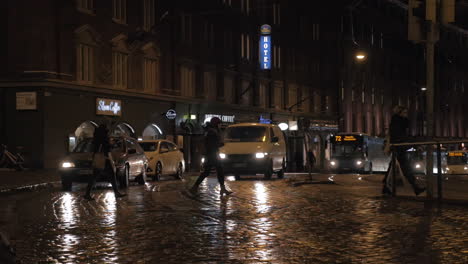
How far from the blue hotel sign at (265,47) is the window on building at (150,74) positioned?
12.4 m

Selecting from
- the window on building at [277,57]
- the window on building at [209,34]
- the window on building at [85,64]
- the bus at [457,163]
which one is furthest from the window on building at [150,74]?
the window on building at [277,57]

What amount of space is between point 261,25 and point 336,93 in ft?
55.8

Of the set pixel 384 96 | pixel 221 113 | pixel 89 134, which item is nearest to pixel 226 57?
pixel 221 113

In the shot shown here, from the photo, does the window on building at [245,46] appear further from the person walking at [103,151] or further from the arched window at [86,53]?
the person walking at [103,151]

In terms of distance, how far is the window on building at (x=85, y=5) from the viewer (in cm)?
3688

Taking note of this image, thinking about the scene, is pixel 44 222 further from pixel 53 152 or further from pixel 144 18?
pixel 144 18

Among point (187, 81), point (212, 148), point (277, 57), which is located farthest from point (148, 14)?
point (212, 148)

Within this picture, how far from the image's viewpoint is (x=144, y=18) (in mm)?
43188

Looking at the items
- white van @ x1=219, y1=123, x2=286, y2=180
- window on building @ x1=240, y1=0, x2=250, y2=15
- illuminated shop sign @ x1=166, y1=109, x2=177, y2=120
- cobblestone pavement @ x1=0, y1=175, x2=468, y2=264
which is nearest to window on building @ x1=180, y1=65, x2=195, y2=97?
illuminated shop sign @ x1=166, y1=109, x2=177, y2=120

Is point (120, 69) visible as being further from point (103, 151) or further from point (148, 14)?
point (103, 151)

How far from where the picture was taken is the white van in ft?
81.7

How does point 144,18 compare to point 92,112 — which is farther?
point 144,18

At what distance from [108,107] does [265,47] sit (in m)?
18.9

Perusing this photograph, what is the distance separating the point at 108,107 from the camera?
129 feet
